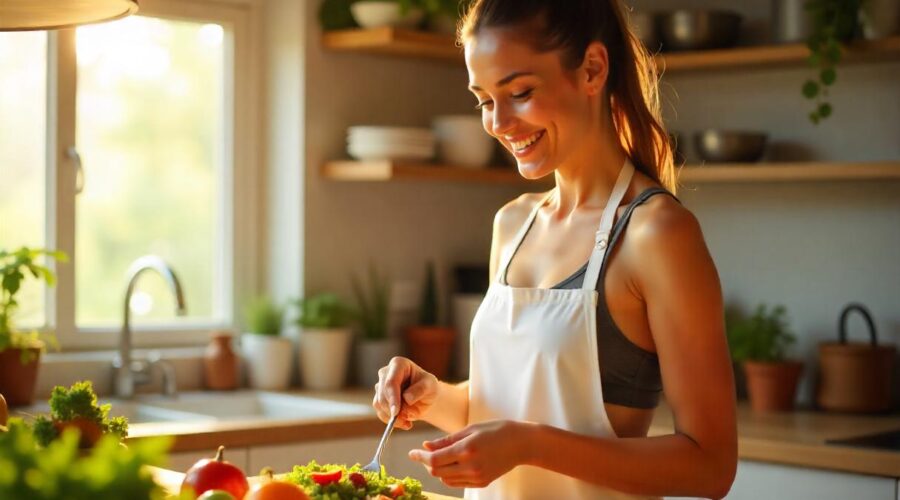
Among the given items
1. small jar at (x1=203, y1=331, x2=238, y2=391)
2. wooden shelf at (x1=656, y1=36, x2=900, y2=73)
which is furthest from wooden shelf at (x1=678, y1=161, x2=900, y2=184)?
small jar at (x1=203, y1=331, x2=238, y2=391)

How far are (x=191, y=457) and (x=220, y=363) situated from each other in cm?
79

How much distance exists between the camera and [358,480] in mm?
1676

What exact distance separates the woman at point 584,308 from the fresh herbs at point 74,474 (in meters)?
0.69

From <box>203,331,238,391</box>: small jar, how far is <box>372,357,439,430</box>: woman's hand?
199 cm

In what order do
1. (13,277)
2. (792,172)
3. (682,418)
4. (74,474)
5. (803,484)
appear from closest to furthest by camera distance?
1. (74,474)
2. (682,418)
3. (803,484)
4. (13,277)
5. (792,172)

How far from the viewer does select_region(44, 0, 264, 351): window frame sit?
3701 millimetres

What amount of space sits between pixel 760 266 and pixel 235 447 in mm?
1689

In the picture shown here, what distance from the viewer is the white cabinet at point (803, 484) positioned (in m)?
2.93

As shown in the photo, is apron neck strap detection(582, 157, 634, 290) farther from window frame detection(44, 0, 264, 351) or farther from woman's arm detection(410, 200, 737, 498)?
window frame detection(44, 0, 264, 351)

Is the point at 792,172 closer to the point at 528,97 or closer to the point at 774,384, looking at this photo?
the point at 774,384

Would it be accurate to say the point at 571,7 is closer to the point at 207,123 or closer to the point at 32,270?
the point at 32,270

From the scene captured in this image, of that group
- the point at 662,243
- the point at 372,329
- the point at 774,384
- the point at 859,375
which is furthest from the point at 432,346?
the point at 662,243

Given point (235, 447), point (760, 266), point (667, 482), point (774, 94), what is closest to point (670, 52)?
point (774, 94)

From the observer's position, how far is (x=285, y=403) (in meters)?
3.79
